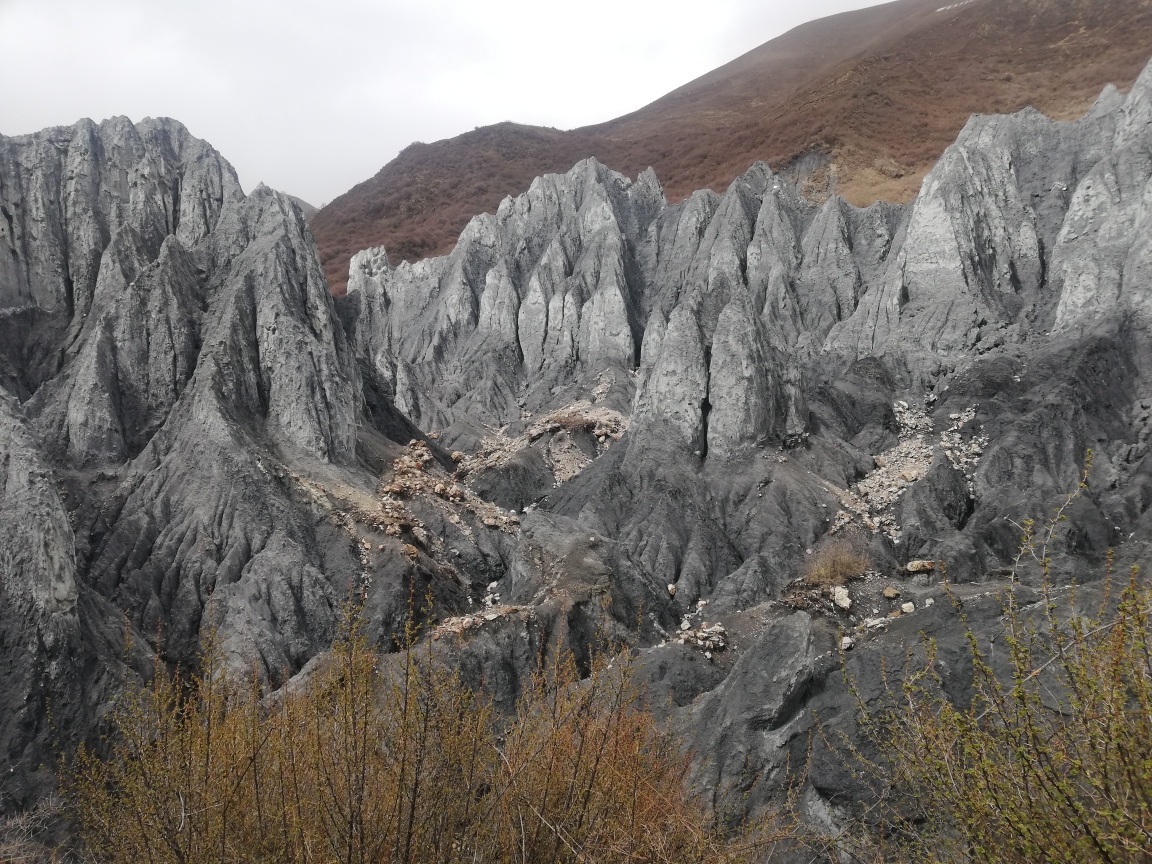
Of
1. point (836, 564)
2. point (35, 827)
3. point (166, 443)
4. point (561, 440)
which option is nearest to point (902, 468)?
point (836, 564)

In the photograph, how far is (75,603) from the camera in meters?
19.2

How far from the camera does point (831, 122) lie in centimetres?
8444

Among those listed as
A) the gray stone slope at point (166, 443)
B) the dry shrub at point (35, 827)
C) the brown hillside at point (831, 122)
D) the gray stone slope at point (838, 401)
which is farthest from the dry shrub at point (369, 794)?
the brown hillside at point (831, 122)

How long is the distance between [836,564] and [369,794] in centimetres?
2021

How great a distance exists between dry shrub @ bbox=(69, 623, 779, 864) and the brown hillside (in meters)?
75.1

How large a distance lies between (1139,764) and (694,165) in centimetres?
10210

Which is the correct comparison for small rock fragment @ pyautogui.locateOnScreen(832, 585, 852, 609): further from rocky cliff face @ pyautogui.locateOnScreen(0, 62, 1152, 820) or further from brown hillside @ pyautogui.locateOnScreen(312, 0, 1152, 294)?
brown hillside @ pyautogui.locateOnScreen(312, 0, 1152, 294)

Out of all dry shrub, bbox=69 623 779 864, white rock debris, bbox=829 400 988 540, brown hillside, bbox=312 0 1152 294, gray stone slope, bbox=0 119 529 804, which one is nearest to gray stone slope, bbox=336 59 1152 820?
white rock debris, bbox=829 400 988 540

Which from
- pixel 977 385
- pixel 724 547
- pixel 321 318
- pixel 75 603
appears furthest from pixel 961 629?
pixel 321 318

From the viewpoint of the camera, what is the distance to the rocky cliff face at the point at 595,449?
18812 mm

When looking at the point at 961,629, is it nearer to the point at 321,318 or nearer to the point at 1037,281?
the point at 321,318

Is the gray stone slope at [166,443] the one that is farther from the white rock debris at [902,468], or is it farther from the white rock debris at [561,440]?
the white rock debris at [902,468]

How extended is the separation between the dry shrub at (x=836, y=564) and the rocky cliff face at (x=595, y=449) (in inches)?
38.5

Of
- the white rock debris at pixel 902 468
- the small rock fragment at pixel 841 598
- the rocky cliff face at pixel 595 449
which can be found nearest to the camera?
the small rock fragment at pixel 841 598
